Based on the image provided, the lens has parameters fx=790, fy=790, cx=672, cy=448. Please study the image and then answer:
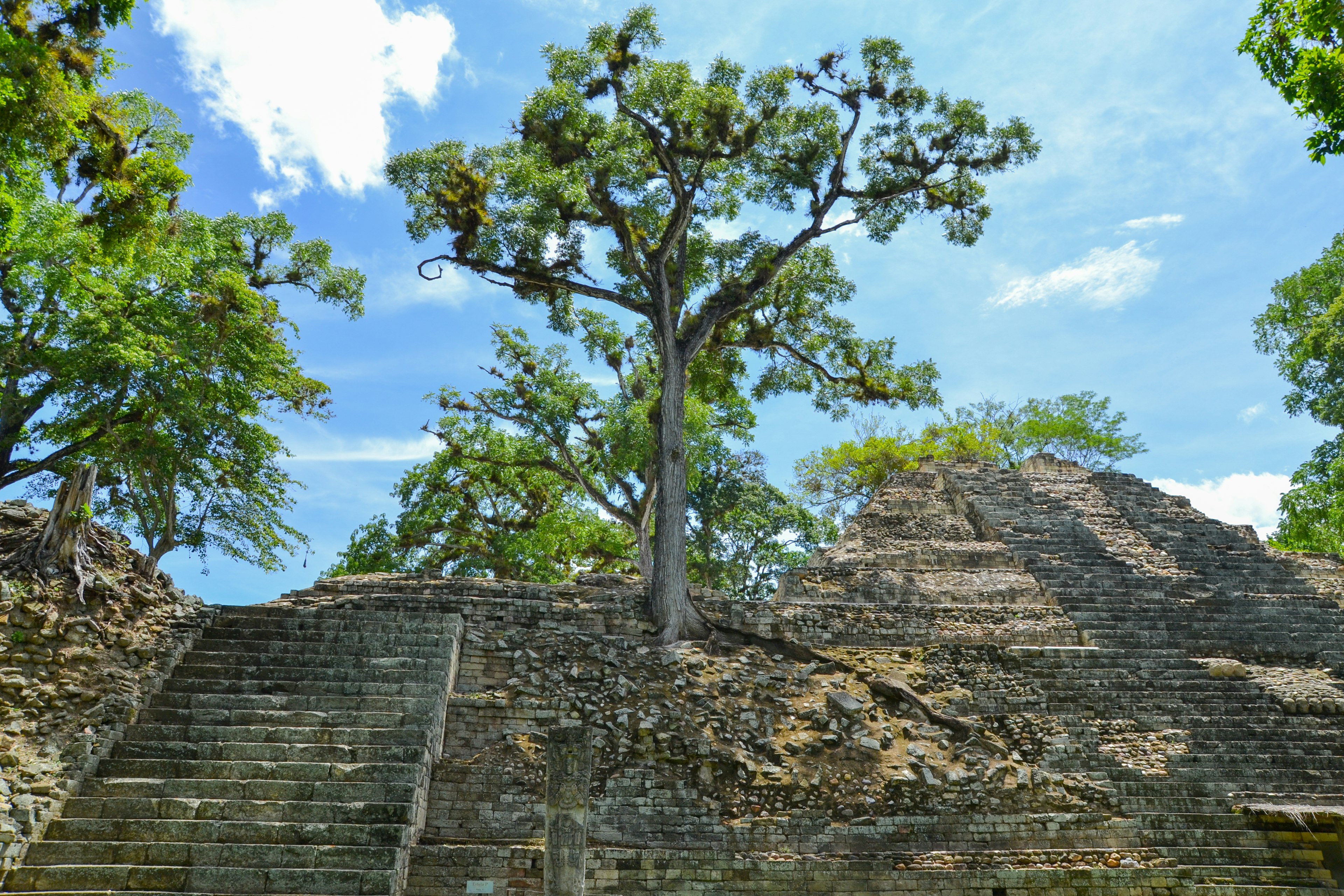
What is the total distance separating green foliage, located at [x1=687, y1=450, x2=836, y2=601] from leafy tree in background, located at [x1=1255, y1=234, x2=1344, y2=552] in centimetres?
1123

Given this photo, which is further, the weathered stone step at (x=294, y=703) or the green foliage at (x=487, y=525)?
the green foliage at (x=487, y=525)

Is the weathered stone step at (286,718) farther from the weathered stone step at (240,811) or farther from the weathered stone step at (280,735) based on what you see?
the weathered stone step at (240,811)

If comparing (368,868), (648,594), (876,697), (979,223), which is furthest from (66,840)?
(979,223)

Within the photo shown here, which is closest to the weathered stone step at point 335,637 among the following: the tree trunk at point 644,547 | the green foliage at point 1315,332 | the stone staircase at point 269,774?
the stone staircase at point 269,774

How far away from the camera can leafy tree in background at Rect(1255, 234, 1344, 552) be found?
1812 cm

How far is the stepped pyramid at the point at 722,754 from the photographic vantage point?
6.02 meters

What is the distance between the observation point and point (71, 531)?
7.41 m

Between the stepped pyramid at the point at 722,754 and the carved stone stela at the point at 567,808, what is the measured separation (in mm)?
1065

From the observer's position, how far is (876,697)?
8.71 metres

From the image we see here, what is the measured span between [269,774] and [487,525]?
38.1ft

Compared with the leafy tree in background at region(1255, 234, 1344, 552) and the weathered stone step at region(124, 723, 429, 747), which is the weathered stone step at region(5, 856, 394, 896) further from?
the leafy tree in background at region(1255, 234, 1344, 552)

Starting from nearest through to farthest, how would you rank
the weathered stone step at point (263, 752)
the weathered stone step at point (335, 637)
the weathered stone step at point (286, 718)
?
1. the weathered stone step at point (263, 752)
2. the weathered stone step at point (286, 718)
3. the weathered stone step at point (335, 637)

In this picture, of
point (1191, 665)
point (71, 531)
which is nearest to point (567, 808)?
point (71, 531)

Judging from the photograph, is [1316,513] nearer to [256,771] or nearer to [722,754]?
[722,754]
